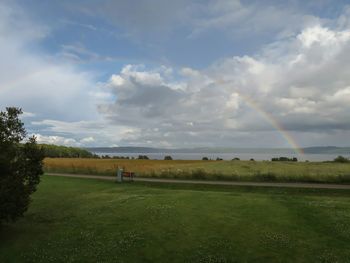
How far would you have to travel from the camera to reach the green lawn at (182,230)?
17.2 m

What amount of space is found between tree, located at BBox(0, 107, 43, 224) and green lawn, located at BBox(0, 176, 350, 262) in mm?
2044

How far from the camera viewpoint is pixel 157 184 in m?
38.5

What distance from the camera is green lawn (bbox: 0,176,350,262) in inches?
679

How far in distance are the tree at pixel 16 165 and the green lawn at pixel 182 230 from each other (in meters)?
2.04

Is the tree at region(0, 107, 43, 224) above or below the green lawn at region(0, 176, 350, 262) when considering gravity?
above

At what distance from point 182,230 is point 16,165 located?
9538 mm

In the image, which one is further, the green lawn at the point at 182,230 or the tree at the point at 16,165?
the tree at the point at 16,165

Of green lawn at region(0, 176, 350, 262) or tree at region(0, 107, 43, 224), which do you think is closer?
green lawn at region(0, 176, 350, 262)

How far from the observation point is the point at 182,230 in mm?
19938

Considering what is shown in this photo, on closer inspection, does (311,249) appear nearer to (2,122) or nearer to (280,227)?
(280,227)

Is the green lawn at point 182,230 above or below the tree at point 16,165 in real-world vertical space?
below

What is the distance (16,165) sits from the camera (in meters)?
20.2

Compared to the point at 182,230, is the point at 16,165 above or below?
above

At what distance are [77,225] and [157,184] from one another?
1719cm
